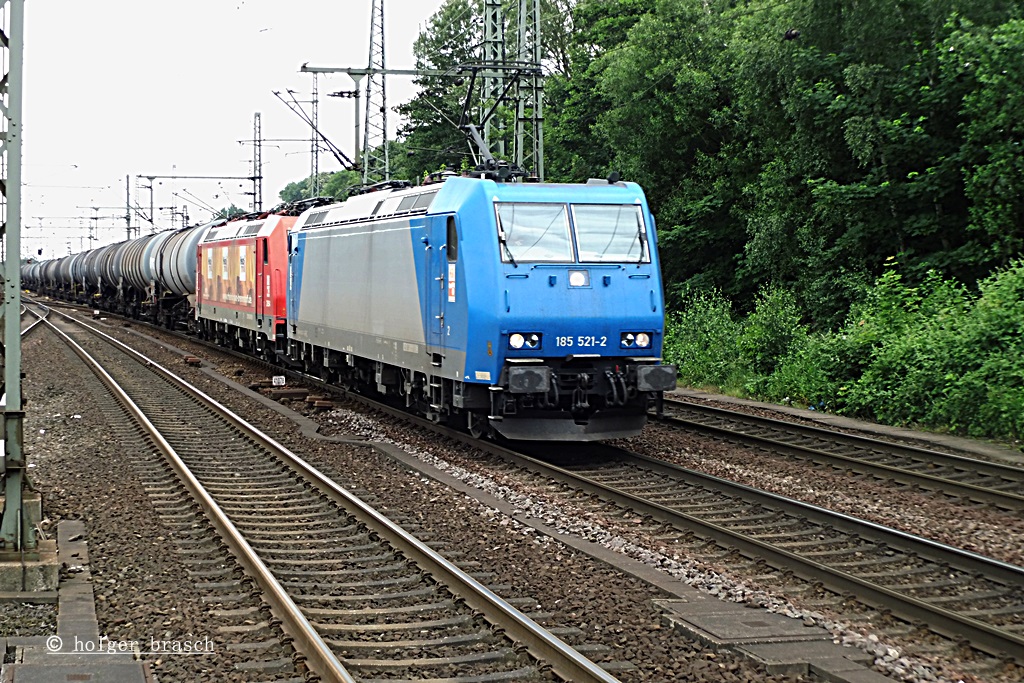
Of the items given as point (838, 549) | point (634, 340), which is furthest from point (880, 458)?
point (838, 549)

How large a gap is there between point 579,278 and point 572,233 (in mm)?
568

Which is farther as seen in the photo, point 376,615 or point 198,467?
point 198,467

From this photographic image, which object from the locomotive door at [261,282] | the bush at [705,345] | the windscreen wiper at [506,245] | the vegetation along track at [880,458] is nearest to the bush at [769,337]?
the bush at [705,345]

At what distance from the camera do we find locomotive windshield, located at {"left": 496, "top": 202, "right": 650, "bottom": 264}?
12.9 meters

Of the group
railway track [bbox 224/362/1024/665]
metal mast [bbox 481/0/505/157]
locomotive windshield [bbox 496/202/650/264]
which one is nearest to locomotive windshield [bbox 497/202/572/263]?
locomotive windshield [bbox 496/202/650/264]

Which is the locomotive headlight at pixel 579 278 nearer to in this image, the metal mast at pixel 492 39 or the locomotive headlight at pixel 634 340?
the locomotive headlight at pixel 634 340

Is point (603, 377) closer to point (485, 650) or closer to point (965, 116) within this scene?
point (485, 650)

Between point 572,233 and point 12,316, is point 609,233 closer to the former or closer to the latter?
point 572,233

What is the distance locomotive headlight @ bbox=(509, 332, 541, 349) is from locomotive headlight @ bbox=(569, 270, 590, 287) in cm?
75

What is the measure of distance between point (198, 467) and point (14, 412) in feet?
16.8

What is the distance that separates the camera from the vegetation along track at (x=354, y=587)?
6211 millimetres

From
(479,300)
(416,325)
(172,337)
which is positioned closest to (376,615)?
(479,300)

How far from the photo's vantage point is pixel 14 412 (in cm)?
770

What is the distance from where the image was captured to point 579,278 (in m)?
13.0
